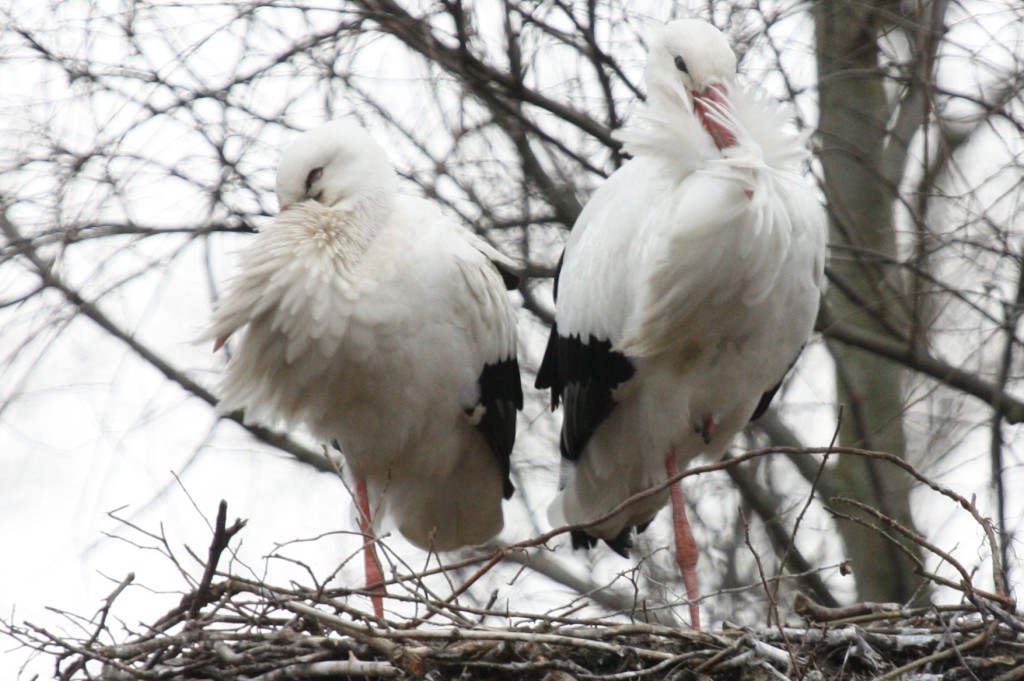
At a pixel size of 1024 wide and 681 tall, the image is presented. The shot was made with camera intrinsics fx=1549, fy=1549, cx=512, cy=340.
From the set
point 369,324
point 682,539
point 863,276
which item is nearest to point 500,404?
point 369,324

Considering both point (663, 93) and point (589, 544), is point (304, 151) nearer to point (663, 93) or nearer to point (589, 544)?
point (663, 93)

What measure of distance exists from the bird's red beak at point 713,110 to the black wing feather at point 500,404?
1.25 meters

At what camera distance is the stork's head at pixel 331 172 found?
220 inches

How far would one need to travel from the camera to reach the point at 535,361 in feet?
27.1

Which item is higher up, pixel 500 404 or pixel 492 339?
pixel 492 339

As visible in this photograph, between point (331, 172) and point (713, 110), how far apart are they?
1428 millimetres

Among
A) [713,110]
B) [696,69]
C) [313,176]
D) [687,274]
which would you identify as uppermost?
[313,176]

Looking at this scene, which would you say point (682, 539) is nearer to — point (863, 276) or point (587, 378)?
point (587, 378)

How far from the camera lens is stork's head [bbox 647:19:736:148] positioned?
518 cm

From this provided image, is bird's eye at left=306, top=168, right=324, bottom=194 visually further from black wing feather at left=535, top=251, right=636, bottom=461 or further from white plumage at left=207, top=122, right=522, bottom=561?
black wing feather at left=535, top=251, right=636, bottom=461

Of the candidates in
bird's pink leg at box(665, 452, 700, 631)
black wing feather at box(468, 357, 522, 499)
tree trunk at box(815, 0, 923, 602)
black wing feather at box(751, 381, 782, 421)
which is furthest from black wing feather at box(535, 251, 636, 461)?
tree trunk at box(815, 0, 923, 602)

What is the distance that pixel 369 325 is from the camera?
536 centimetres

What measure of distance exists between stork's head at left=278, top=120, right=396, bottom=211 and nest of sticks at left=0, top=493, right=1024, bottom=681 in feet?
5.66

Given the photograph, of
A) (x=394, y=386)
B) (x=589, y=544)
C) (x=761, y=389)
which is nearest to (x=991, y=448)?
(x=761, y=389)
